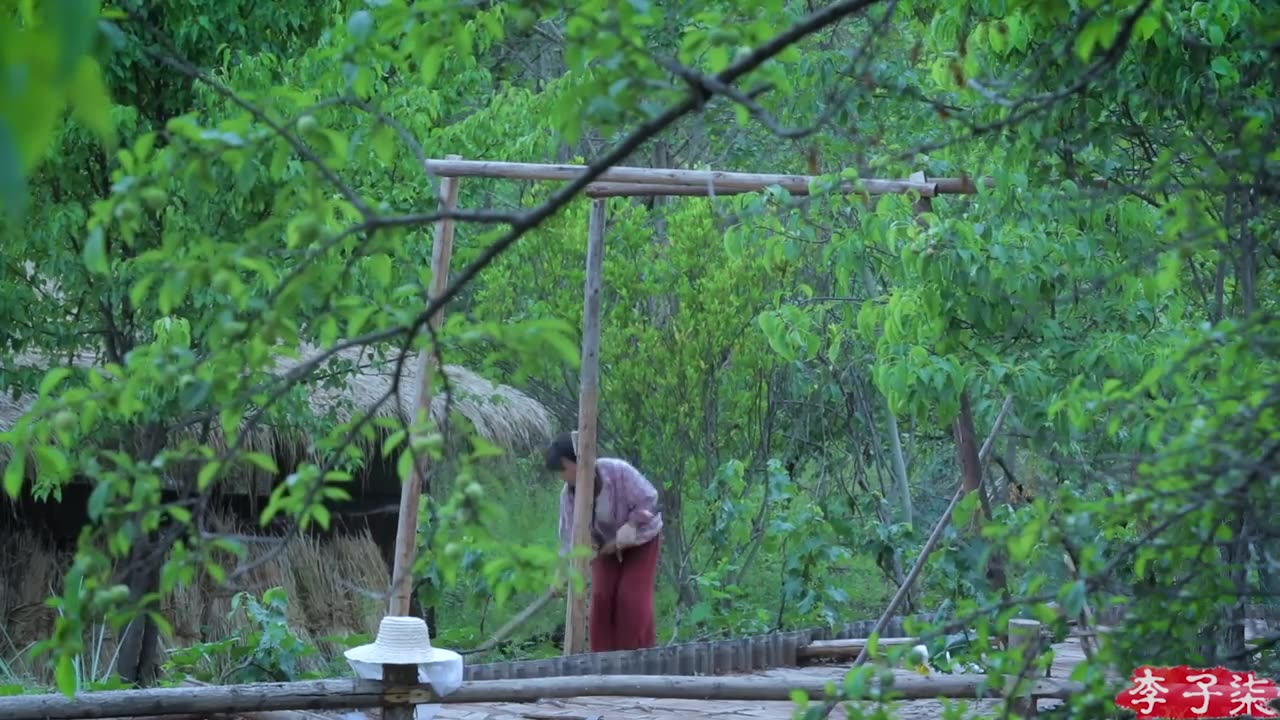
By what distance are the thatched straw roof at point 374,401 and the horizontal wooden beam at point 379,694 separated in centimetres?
301

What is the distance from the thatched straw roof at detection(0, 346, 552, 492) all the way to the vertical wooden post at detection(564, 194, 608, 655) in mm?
1497

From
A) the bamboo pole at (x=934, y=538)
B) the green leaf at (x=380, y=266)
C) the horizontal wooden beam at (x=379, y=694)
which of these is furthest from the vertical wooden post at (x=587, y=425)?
the green leaf at (x=380, y=266)

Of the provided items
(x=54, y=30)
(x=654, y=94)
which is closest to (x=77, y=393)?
(x=654, y=94)

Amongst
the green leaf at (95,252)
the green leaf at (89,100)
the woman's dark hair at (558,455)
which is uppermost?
the woman's dark hair at (558,455)

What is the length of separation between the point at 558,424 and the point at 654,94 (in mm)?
8460

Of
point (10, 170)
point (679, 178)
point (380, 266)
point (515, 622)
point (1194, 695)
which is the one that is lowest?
point (1194, 695)

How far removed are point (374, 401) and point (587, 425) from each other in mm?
3716

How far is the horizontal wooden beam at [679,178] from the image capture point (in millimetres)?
4992

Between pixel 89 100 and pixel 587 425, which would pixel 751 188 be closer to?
pixel 587 425

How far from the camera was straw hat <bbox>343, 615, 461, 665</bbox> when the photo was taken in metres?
4.01

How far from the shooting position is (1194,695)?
2773mm

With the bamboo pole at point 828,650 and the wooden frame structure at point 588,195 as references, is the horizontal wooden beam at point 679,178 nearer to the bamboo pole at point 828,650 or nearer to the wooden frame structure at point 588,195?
the wooden frame structure at point 588,195

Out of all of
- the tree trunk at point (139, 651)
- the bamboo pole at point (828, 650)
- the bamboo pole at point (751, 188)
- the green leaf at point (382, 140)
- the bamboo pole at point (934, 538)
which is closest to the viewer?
the green leaf at point (382, 140)

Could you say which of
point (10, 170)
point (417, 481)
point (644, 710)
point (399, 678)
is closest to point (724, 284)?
point (417, 481)
